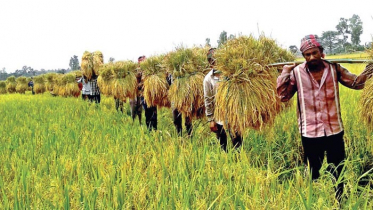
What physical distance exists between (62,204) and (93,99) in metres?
8.57

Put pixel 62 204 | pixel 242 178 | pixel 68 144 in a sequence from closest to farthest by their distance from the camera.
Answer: pixel 62 204
pixel 242 178
pixel 68 144

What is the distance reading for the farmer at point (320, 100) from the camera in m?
2.51

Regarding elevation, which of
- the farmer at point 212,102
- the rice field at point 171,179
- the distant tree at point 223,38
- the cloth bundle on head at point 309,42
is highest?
the distant tree at point 223,38

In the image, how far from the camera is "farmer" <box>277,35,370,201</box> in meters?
2.51

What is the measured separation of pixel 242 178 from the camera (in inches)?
91.6

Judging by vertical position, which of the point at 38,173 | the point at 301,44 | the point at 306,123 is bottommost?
the point at 38,173

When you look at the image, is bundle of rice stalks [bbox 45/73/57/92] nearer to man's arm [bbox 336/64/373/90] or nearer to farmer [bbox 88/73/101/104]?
farmer [bbox 88/73/101/104]

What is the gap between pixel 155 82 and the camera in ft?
17.3

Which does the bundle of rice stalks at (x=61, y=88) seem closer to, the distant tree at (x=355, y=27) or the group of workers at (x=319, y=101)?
the group of workers at (x=319, y=101)

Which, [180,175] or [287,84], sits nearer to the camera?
[180,175]

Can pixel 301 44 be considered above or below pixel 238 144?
above

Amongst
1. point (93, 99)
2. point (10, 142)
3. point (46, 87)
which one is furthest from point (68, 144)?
point (46, 87)

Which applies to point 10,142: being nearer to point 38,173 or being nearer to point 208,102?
point 38,173

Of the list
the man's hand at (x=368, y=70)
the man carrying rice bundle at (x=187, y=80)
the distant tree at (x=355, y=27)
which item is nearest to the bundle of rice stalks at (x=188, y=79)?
the man carrying rice bundle at (x=187, y=80)
